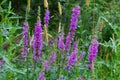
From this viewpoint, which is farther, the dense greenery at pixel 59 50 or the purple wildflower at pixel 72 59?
→ the purple wildflower at pixel 72 59

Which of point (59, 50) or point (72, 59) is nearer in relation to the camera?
point (72, 59)

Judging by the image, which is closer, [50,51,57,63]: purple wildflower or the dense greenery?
the dense greenery

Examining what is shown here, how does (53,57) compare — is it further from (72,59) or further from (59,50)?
(72,59)

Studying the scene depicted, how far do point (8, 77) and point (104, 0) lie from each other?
11.9 ft

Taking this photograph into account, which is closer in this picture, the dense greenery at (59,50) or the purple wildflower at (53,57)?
the dense greenery at (59,50)

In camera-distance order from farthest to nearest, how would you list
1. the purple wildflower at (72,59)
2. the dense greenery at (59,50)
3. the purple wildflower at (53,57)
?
the purple wildflower at (53,57), the purple wildflower at (72,59), the dense greenery at (59,50)

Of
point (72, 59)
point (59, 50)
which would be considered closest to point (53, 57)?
point (59, 50)

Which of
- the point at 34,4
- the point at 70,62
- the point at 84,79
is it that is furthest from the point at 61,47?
the point at 34,4

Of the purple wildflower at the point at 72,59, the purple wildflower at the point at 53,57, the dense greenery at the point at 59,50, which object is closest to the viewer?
the dense greenery at the point at 59,50

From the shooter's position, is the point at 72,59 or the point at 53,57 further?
the point at 53,57

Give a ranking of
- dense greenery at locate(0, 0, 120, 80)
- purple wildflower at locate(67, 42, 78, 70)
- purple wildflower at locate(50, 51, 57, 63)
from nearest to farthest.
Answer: dense greenery at locate(0, 0, 120, 80) → purple wildflower at locate(67, 42, 78, 70) → purple wildflower at locate(50, 51, 57, 63)

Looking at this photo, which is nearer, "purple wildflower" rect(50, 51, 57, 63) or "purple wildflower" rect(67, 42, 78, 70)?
"purple wildflower" rect(67, 42, 78, 70)

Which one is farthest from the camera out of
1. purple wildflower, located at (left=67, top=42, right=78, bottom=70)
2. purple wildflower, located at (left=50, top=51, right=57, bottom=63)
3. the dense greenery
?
purple wildflower, located at (left=50, top=51, right=57, bottom=63)

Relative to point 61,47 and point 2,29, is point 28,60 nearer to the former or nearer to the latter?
point 61,47
